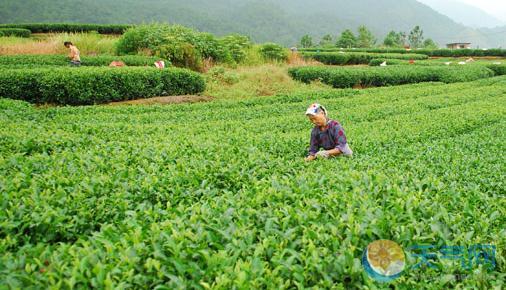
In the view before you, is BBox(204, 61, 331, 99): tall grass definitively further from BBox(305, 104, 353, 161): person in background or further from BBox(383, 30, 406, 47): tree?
BBox(383, 30, 406, 47): tree

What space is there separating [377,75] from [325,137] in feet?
50.8

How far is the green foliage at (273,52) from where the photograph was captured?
2412cm

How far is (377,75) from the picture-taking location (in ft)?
66.3

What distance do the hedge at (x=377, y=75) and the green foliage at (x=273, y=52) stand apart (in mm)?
3733

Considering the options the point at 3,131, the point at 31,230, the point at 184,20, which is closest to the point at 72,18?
the point at 184,20

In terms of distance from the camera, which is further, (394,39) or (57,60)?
(394,39)

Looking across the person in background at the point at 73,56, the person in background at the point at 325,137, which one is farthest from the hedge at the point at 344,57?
the person in background at the point at 325,137

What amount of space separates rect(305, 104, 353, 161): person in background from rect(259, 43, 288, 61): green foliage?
60.2 ft

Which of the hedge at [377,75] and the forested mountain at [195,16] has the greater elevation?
the forested mountain at [195,16]

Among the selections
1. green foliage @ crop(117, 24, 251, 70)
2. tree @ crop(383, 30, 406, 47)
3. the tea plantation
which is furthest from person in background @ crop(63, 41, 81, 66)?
tree @ crop(383, 30, 406, 47)

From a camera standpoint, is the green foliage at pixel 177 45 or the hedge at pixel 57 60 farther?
the green foliage at pixel 177 45

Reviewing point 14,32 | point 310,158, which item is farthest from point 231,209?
point 14,32

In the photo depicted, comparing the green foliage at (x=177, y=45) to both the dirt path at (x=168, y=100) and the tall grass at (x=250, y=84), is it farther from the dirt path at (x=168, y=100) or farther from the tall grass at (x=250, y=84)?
the dirt path at (x=168, y=100)

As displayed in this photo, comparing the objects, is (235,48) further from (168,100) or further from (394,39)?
(394,39)
